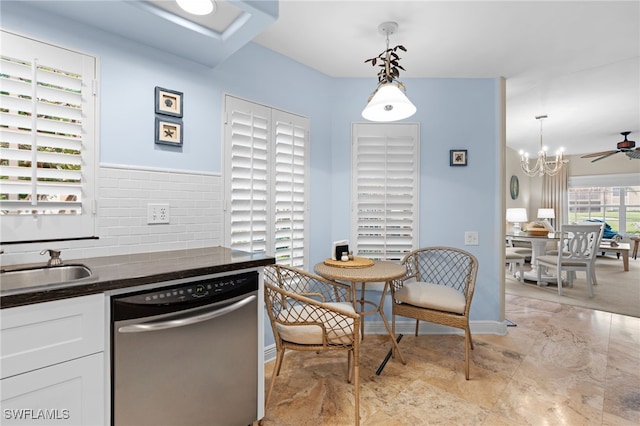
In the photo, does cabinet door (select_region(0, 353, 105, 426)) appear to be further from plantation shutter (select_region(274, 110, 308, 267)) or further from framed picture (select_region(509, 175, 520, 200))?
framed picture (select_region(509, 175, 520, 200))

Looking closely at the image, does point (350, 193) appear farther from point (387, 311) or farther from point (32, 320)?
point (32, 320)

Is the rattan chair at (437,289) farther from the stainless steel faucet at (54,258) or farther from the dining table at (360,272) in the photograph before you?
the stainless steel faucet at (54,258)

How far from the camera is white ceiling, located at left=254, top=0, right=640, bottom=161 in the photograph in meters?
2.01

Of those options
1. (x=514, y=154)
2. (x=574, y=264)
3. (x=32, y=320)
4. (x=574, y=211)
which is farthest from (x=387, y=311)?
(x=574, y=211)

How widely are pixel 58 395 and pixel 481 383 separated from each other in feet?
7.85

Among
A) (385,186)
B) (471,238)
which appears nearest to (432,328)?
(471,238)

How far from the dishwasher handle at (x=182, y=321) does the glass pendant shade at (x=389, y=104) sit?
132 centimetres

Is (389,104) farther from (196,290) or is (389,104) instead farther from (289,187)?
(196,290)

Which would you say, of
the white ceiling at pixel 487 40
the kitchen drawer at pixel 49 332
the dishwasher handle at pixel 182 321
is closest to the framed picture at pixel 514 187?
the white ceiling at pixel 487 40

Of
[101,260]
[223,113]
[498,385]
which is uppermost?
[223,113]

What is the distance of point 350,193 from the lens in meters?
3.05

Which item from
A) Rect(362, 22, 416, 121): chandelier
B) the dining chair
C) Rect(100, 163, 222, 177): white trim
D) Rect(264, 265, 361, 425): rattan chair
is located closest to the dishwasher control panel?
Rect(264, 265, 361, 425): rattan chair

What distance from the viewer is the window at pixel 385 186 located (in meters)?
3.04

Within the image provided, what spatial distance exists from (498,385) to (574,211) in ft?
26.3
